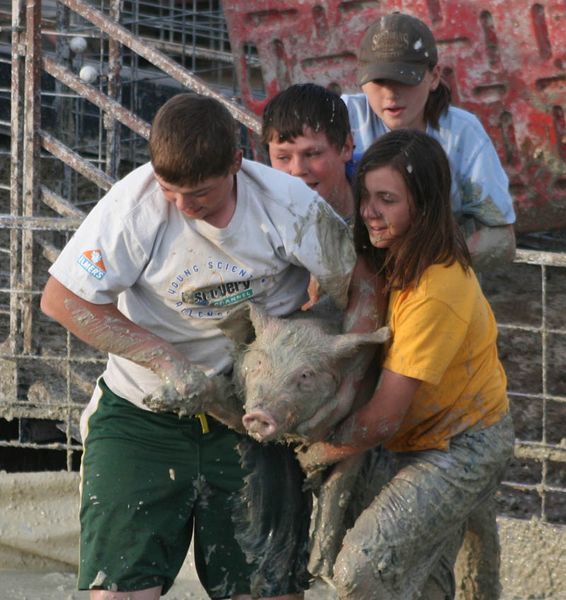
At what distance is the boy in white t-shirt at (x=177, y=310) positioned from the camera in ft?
12.2

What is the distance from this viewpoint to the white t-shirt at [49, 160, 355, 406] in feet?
12.5

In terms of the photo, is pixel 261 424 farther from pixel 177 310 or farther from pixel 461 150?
pixel 461 150

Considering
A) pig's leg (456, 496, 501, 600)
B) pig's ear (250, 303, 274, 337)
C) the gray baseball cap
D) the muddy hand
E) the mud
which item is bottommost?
the mud

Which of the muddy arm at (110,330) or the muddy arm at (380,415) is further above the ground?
the muddy arm at (110,330)

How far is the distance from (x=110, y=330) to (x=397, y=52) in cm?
153

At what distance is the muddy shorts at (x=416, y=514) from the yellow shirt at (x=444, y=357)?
6 centimetres

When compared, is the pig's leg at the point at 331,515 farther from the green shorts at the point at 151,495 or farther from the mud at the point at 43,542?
the mud at the point at 43,542

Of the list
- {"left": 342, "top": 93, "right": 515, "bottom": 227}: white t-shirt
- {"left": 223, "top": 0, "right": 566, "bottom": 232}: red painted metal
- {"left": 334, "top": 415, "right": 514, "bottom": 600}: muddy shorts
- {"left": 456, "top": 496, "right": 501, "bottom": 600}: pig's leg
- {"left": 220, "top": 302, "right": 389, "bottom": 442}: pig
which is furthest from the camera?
{"left": 223, "top": 0, "right": 566, "bottom": 232}: red painted metal

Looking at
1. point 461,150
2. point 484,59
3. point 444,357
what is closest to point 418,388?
point 444,357

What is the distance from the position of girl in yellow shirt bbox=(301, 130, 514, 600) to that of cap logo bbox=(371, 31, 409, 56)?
31.0 inches

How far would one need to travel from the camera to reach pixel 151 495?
4.04 m

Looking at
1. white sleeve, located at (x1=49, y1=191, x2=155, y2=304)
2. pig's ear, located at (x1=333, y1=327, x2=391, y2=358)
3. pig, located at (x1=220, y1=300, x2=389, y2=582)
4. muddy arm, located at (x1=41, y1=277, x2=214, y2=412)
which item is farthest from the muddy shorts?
white sleeve, located at (x1=49, y1=191, x2=155, y2=304)

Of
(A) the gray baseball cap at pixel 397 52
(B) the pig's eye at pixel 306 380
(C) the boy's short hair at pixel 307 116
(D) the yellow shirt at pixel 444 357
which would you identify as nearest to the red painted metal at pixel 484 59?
(A) the gray baseball cap at pixel 397 52

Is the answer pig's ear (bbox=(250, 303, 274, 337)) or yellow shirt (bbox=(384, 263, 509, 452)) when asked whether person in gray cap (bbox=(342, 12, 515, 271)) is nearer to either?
yellow shirt (bbox=(384, 263, 509, 452))
